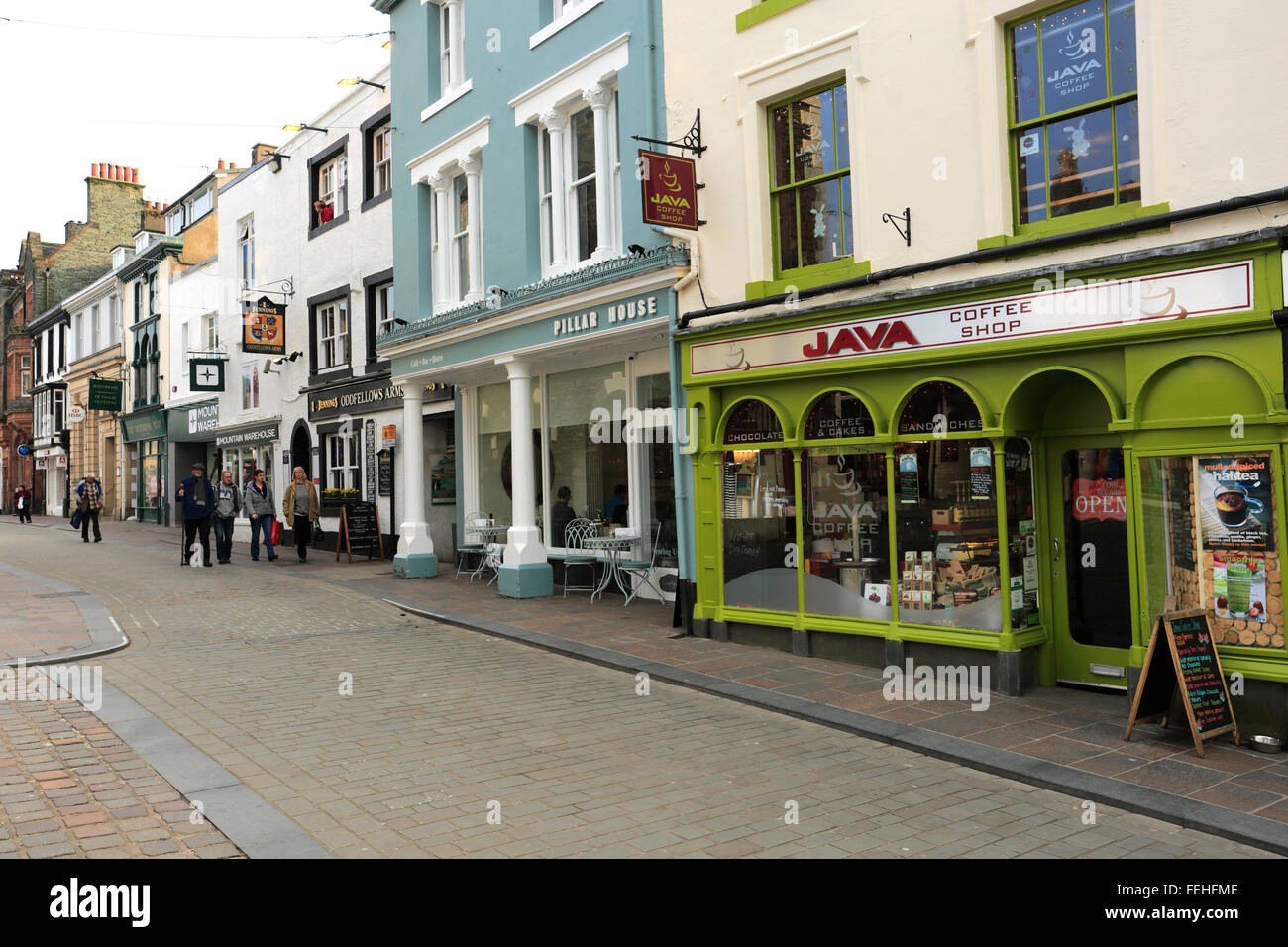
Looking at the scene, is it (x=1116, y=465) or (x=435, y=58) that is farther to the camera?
(x=435, y=58)

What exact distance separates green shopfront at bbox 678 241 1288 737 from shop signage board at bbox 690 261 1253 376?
15 mm

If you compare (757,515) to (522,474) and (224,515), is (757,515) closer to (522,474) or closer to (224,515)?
(522,474)

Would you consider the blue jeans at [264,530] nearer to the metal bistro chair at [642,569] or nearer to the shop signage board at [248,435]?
the shop signage board at [248,435]

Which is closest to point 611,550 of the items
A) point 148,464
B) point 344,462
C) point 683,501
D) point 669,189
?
point 683,501

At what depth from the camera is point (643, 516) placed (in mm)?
13281

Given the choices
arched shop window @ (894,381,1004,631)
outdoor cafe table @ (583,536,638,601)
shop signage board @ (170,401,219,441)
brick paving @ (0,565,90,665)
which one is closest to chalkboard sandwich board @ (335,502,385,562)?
brick paving @ (0,565,90,665)

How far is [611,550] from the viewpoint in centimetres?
1348

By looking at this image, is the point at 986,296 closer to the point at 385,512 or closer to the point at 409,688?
the point at 409,688

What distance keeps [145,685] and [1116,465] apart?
26.6ft

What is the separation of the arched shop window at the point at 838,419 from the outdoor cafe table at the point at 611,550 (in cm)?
423

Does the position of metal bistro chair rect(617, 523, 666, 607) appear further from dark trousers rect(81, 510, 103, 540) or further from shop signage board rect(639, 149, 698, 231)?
dark trousers rect(81, 510, 103, 540)

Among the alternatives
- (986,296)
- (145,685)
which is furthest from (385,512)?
(986,296)

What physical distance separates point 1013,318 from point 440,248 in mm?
10947

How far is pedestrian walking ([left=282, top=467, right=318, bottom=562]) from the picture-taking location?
19047 millimetres
